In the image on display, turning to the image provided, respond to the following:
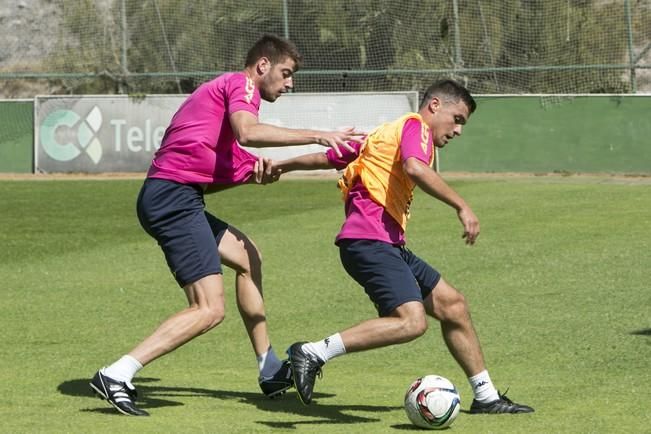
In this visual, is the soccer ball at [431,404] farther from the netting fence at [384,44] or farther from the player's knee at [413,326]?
the netting fence at [384,44]

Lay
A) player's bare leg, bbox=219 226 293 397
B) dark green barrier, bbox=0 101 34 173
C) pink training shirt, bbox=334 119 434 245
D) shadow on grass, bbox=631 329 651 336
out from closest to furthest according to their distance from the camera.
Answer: pink training shirt, bbox=334 119 434 245, player's bare leg, bbox=219 226 293 397, shadow on grass, bbox=631 329 651 336, dark green barrier, bbox=0 101 34 173

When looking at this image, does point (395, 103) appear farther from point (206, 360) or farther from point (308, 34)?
point (206, 360)

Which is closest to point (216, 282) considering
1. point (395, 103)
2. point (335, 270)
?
point (335, 270)

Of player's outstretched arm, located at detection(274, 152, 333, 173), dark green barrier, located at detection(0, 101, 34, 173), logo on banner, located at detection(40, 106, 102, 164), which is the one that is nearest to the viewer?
player's outstretched arm, located at detection(274, 152, 333, 173)

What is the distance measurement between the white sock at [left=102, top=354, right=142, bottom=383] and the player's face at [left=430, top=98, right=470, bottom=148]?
206 centimetres

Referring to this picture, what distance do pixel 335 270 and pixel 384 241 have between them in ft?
19.6

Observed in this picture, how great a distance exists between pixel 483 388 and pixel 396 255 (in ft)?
2.88

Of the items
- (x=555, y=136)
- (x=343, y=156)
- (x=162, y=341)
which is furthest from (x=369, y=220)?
(x=555, y=136)

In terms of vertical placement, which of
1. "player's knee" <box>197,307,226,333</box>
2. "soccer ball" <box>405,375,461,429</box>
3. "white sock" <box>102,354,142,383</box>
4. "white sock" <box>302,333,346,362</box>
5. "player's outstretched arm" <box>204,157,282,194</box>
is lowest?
"soccer ball" <box>405,375,461,429</box>

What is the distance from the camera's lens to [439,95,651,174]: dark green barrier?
78.9 ft

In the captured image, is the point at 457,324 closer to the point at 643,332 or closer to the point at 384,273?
the point at 384,273

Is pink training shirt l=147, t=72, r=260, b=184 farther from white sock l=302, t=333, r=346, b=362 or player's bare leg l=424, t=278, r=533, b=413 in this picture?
player's bare leg l=424, t=278, r=533, b=413

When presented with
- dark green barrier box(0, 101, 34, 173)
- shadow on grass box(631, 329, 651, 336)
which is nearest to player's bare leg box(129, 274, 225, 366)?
shadow on grass box(631, 329, 651, 336)

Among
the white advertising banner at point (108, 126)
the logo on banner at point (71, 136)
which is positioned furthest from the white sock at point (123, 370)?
the logo on banner at point (71, 136)
